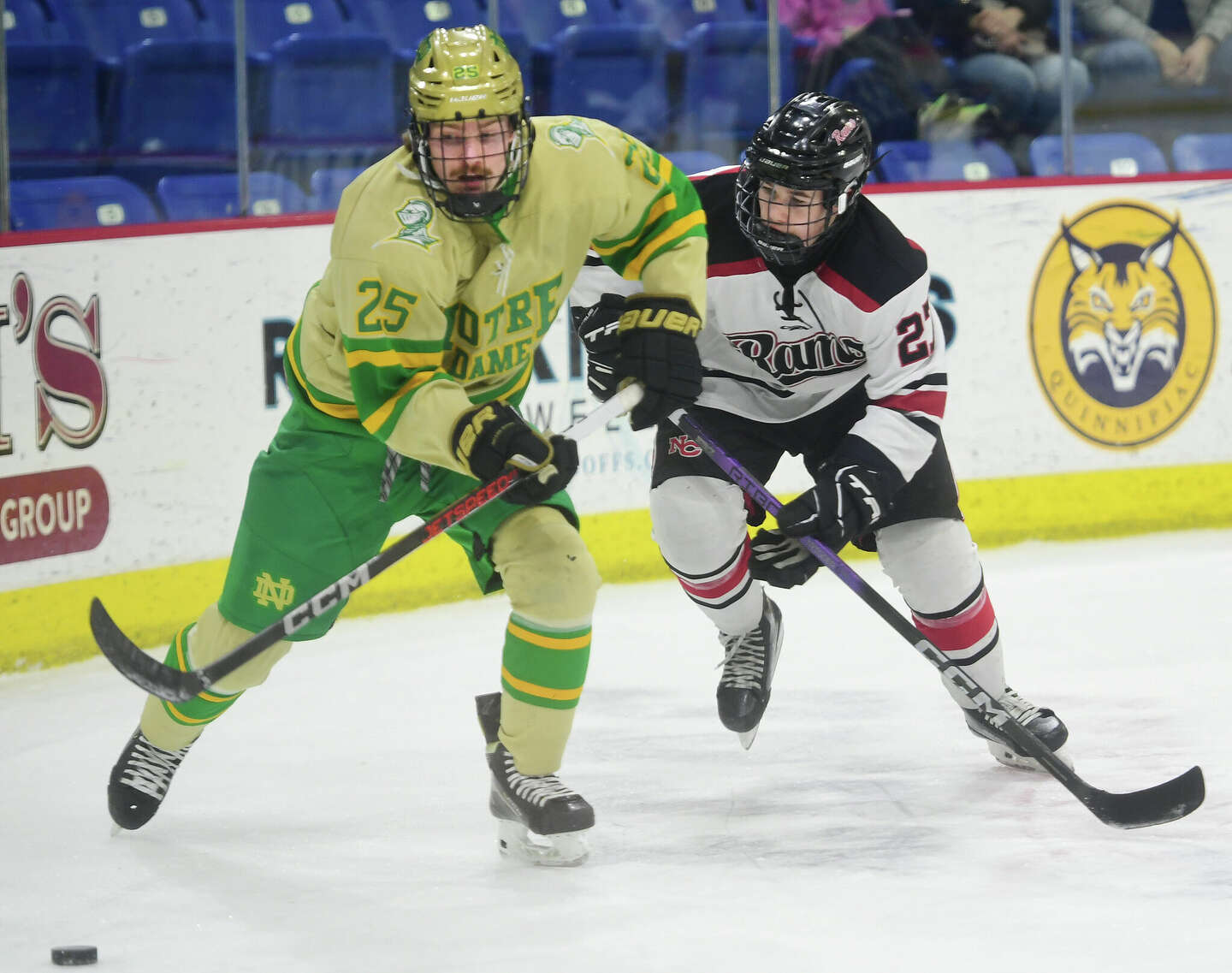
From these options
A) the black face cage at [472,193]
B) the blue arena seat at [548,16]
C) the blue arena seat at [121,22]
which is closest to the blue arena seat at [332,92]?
the blue arena seat at [121,22]

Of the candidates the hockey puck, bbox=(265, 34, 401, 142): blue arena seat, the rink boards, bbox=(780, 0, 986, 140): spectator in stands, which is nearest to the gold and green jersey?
the hockey puck

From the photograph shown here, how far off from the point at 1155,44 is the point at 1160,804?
337 centimetres

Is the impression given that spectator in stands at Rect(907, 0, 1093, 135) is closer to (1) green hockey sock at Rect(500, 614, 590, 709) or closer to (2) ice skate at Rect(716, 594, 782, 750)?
(2) ice skate at Rect(716, 594, 782, 750)

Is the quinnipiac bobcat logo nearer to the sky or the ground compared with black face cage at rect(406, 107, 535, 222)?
nearer to the ground

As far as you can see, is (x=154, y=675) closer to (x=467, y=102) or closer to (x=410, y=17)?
(x=467, y=102)

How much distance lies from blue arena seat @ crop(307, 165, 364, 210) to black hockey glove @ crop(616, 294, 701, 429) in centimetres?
204

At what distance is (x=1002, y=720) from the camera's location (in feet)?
8.79

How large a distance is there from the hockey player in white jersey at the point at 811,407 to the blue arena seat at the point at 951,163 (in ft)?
7.15

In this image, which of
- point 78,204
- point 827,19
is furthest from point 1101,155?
point 78,204

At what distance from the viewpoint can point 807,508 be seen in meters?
2.65

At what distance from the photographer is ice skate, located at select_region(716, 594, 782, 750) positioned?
2883 millimetres

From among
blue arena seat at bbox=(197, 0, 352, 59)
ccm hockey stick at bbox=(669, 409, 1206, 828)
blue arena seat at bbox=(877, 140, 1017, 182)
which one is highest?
blue arena seat at bbox=(197, 0, 352, 59)

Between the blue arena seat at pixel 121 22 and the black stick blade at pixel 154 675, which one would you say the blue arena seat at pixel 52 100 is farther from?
the black stick blade at pixel 154 675

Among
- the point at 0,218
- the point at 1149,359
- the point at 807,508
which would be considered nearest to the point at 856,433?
the point at 807,508
